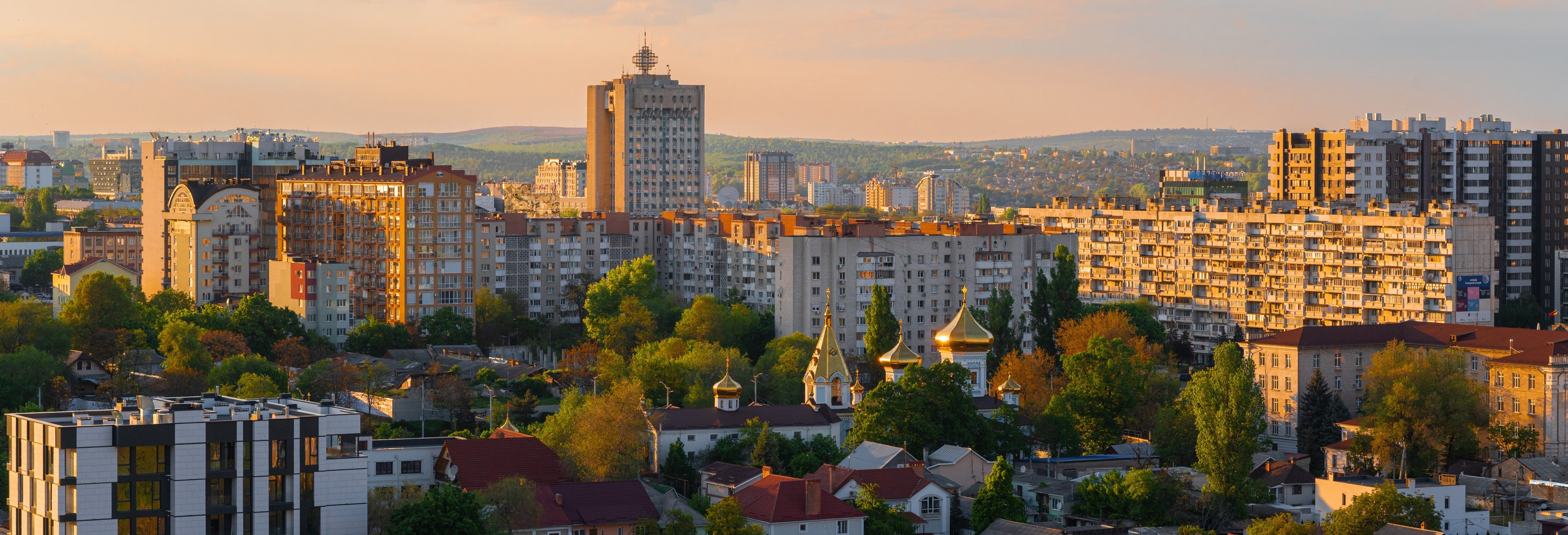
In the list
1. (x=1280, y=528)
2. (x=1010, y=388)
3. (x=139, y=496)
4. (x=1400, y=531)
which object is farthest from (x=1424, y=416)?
(x=139, y=496)

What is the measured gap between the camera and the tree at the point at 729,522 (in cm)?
5978

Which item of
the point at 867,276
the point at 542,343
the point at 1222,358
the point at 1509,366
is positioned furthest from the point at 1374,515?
the point at 542,343

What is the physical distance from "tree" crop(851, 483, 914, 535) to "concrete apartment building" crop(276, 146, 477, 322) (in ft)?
163

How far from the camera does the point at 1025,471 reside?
248ft

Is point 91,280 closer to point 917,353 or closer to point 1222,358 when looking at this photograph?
point 917,353

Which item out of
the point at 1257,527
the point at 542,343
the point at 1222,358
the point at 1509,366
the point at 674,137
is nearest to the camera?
the point at 1257,527

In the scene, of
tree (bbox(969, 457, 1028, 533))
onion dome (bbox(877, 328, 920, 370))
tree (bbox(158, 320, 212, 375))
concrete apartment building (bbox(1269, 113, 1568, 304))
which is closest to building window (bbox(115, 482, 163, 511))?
tree (bbox(969, 457, 1028, 533))

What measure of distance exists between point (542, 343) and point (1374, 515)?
59.5 metres

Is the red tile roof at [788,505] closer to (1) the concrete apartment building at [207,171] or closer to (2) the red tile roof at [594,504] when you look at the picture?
(2) the red tile roof at [594,504]

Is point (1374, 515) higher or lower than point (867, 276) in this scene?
lower

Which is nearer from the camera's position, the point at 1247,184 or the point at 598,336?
the point at 598,336

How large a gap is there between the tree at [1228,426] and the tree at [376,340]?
149 feet

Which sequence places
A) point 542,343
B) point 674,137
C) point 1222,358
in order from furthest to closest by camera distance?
point 674,137
point 542,343
point 1222,358

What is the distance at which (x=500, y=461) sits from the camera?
66.1 meters
